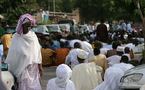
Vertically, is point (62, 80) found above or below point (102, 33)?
above

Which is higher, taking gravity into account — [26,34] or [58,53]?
[26,34]


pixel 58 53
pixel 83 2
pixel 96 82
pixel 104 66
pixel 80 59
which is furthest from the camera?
pixel 83 2

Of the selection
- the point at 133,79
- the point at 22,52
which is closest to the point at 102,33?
the point at 22,52

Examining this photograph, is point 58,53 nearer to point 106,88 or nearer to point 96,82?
point 96,82

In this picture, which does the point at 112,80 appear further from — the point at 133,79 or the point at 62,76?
the point at 62,76

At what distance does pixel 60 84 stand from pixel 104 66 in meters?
3.78

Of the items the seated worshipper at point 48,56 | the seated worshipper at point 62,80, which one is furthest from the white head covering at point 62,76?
the seated worshipper at point 48,56

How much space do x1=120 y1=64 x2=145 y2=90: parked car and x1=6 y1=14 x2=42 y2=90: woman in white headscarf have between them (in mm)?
1448

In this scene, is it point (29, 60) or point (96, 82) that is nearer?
point (29, 60)

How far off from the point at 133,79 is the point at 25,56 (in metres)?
1.74

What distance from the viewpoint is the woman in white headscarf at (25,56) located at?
793cm

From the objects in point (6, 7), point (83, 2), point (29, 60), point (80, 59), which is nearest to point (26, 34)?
point (29, 60)

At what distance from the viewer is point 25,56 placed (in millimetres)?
7977

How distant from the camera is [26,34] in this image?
8008 millimetres
